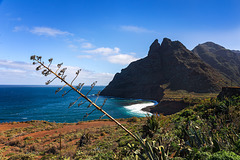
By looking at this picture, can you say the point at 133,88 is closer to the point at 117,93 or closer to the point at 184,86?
the point at 117,93

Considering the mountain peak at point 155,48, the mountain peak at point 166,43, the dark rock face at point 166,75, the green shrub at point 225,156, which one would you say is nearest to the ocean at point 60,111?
the green shrub at point 225,156

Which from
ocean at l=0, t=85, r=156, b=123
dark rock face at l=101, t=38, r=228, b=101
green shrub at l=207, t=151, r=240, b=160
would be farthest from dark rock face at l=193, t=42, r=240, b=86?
green shrub at l=207, t=151, r=240, b=160

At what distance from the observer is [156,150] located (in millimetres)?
3020

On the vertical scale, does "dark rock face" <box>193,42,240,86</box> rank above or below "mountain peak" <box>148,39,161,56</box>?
below

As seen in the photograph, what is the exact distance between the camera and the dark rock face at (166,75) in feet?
226

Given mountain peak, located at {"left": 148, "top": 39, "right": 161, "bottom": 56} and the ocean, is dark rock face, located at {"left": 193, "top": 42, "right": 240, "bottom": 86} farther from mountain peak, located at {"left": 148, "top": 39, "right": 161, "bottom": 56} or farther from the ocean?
the ocean

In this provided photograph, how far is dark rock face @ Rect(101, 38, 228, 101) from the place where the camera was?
6890 cm

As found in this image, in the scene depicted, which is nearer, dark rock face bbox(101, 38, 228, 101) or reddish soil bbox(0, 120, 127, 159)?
reddish soil bbox(0, 120, 127, 159)

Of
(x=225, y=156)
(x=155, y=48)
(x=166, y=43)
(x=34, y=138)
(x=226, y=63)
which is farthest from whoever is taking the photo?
(x=155, y=48)

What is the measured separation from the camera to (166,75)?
89.1m

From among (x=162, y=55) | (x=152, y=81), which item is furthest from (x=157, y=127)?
(x=162, y=55)

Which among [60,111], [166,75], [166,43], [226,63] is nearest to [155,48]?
[166,43]

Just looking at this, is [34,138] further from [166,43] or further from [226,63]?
[226,63]

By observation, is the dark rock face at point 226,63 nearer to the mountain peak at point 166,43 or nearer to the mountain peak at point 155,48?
the mountain peak at point 166,43
